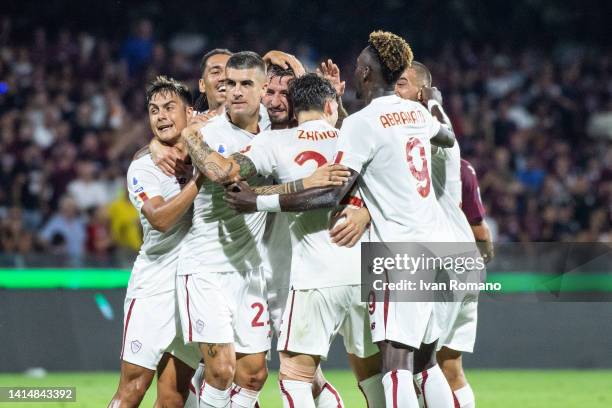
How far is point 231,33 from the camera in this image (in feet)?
56.8

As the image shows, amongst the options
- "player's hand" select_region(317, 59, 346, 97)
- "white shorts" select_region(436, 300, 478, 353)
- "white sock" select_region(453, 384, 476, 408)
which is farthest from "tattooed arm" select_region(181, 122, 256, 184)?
"white sock" select_region(453, 384, 476, 408)

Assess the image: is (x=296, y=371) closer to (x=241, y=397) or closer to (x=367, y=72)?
(x=241, y=397)

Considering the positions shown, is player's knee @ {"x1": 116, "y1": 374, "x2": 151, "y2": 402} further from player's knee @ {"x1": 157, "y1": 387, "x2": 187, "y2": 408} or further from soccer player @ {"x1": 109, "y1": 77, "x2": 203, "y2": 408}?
player's knee @ {"x1": 157, "y1": 387, "x2": 187, "y2": 408}

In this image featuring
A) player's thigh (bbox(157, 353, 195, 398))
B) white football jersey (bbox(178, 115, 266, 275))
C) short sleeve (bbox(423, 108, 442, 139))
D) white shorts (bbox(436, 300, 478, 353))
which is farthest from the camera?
white shorts (bbox(436, 300, 478, 353))

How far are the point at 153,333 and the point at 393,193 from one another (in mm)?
1752

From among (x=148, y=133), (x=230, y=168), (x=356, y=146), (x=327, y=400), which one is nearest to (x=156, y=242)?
(x=230, y=168)

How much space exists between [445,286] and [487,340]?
18.3 ft

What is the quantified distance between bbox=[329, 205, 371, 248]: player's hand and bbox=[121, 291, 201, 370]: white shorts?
1.23 m

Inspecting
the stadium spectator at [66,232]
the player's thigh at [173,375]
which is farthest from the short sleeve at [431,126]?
the stadium spectator at [66,232]

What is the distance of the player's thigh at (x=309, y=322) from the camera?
598cm

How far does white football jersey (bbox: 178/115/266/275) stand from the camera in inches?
249

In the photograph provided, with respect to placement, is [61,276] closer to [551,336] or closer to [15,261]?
[15,261]

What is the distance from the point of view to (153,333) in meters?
6.44

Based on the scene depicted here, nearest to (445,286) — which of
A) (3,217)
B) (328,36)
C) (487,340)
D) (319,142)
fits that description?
(319,142)
